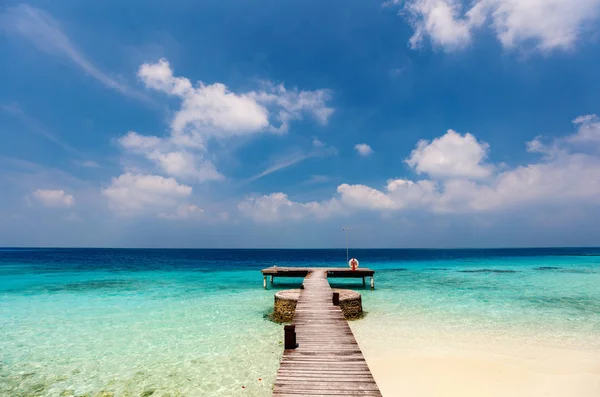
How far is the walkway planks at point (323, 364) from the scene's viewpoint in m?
6.43

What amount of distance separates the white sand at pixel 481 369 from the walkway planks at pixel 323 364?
1.85m

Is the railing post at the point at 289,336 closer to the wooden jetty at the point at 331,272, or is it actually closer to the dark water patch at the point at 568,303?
the wooden jetty at the point at 331,272

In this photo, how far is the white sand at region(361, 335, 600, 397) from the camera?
347 inches

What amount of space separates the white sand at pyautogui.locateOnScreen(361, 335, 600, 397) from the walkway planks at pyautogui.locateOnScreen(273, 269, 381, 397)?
1.85 meters

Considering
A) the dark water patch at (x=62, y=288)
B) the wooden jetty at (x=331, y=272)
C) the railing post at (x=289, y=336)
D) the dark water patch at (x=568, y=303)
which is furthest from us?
the dark water patch at (x=62, y=288)

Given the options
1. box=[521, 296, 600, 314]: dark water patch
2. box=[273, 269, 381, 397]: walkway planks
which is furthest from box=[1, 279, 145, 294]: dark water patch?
box=[521, 296, 600, 314]: dark water patch

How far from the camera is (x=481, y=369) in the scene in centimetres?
1014

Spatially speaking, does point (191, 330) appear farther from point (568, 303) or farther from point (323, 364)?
point (568, 303)

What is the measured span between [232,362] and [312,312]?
141 inches

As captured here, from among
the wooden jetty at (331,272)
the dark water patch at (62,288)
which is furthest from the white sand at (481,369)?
the dark water patch at (62,288)

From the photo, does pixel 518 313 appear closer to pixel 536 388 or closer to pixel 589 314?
pixel 589 314

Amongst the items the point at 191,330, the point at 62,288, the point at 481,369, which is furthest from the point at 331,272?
Result: the point at 62,288

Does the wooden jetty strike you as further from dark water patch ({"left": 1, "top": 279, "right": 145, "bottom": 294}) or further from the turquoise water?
dark water patch ({"left": 1, "top": 279, "right": 145, "bottom": 294})

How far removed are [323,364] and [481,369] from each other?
631 cm
